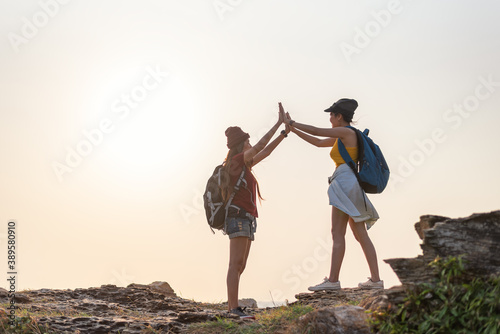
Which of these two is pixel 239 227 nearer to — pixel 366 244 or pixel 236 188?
pixel 236 188

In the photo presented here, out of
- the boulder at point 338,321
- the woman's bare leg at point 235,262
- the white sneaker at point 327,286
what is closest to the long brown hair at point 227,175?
the woman's bare leg at point 235,262

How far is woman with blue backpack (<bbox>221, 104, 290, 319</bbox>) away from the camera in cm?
818

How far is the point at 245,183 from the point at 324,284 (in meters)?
2.13

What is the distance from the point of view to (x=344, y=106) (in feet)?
29.6

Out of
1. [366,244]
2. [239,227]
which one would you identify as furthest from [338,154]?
[239,227]

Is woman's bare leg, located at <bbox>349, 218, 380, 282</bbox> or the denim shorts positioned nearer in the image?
the denim shorts

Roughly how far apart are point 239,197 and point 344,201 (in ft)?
5.50

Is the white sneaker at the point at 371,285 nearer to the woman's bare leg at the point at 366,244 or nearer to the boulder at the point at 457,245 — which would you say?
the woman's bare leg at the point at 366,244

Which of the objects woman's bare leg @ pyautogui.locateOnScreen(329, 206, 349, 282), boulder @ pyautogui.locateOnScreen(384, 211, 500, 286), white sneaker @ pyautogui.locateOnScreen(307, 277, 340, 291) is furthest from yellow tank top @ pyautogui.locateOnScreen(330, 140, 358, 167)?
boulder @ pyautogui.locateOnScreen(384, 211, 500, 286)

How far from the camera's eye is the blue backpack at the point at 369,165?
8.71 metres

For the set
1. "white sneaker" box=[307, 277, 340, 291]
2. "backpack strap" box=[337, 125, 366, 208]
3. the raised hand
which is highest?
the raised hand

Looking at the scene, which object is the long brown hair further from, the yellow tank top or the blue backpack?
the blue backpack

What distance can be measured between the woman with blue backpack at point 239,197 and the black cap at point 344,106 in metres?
1.07

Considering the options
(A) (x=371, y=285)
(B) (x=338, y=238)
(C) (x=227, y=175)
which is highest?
(C) (x=227, y=175)
